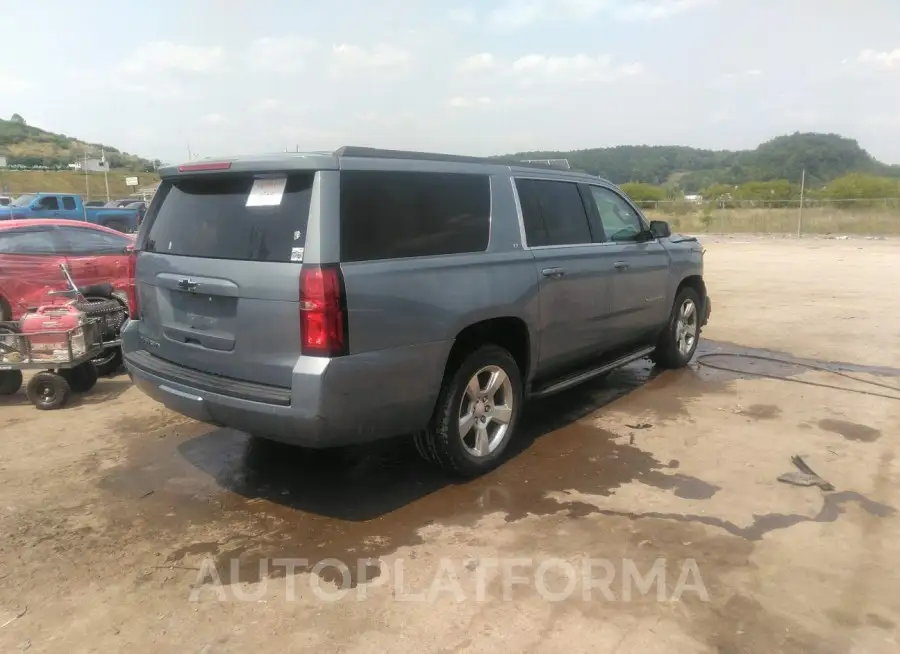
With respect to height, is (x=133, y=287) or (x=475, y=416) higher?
(x=133, y=287)

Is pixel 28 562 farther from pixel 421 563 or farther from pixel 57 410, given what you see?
pixel 57 410

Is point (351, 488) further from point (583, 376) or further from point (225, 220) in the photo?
point (583, 376)

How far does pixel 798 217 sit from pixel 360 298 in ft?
125

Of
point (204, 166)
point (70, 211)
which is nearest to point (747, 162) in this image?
point (70, 211)

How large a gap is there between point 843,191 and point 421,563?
59406 mm

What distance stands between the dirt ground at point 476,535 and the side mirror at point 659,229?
1.52 metres

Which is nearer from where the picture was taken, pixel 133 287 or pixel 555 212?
pixel 133 287

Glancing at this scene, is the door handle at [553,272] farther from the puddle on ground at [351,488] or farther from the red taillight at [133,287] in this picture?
the red taillight at [133,287]

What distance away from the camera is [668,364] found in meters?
7.18

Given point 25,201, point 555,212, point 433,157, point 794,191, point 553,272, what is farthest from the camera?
point 794,191

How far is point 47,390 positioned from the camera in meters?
6.12

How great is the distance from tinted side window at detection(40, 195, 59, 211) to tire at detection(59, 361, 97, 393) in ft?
69.0

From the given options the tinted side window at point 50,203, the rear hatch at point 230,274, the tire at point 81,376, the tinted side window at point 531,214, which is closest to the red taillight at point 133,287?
the rear hatch at point 230,274

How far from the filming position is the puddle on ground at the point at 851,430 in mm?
5203
